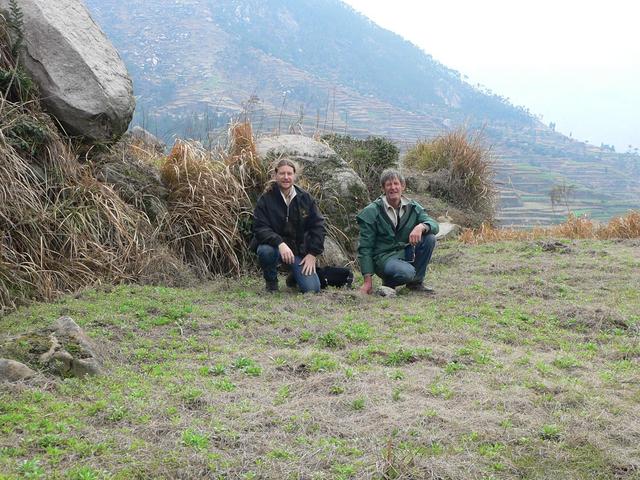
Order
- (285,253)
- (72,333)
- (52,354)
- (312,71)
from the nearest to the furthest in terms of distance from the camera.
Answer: (52,354) → (72,333) → (285,253) → (312,71)

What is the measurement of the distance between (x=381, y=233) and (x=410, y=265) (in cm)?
44

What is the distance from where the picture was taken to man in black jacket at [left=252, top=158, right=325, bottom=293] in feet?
20.7

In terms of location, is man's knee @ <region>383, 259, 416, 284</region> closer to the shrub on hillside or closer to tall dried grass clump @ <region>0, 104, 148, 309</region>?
tall dried grass clump @ <region>0, 104, 148, 309</region>

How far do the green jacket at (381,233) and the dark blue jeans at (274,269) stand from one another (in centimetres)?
51

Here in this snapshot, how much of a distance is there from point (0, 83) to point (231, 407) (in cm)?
A: 486

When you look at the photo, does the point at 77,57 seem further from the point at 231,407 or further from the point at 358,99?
the point at 358,99

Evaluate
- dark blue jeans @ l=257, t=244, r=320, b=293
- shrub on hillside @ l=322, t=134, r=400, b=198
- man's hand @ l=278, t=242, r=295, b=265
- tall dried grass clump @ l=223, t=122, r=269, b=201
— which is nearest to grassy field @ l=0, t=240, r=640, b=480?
dark blue jeans @ l=257, t=244, r=320, b=293

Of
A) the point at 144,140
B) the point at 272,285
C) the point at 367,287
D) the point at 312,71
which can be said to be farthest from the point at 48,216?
the point at 312,71

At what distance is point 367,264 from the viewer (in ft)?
21.0

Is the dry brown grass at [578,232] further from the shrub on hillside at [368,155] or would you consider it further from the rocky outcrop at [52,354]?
the rocky outcrop at [52,354]

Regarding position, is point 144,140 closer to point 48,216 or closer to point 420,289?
point 48,216

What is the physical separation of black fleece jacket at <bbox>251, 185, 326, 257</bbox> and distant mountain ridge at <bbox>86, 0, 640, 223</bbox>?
25.1 m

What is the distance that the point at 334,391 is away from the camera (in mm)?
3572

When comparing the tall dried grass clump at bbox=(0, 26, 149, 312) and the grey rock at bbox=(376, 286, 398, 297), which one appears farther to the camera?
the grey rock at bbox=(376, 286, 398, 297)
